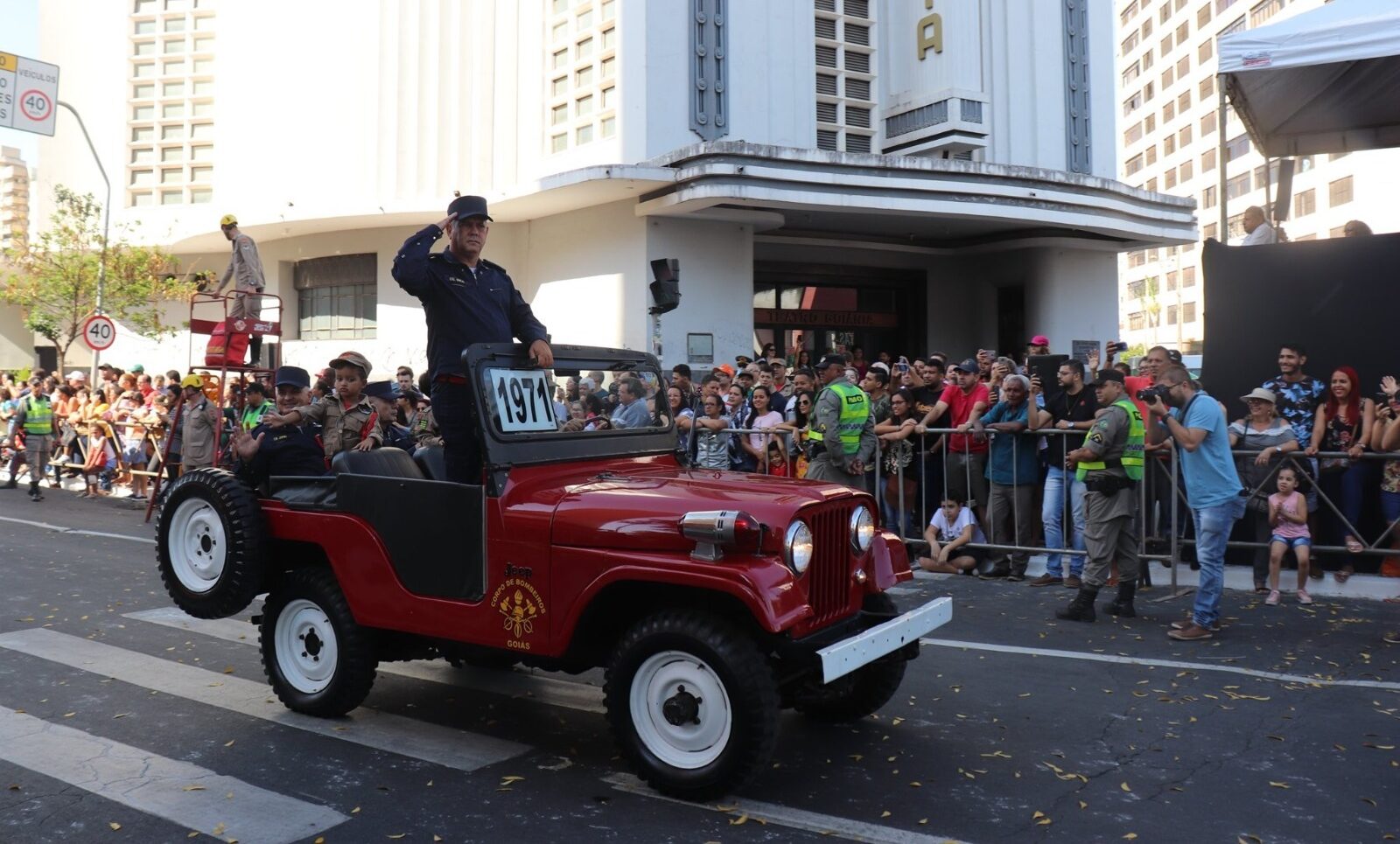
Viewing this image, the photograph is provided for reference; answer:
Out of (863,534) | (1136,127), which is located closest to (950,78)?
(863,534)

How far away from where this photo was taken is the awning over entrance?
1989cm

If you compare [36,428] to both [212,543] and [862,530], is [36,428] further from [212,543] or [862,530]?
[862,530]

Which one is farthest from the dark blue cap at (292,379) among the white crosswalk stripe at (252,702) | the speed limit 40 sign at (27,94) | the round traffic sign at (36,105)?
the round traffic sign at (36,105)

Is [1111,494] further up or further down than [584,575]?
further up

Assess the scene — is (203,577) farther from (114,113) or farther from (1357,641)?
(114,113)

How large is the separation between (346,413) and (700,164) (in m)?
12.5

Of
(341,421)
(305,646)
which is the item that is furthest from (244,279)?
(305,646)

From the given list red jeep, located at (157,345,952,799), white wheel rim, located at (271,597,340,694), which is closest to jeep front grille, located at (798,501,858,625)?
red jeep, located at (157,345,952,799)

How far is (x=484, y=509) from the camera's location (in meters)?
4.86

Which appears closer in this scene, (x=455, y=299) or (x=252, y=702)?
(x=455, y=299)

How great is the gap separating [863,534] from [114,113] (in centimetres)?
3848

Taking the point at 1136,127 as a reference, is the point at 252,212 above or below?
below

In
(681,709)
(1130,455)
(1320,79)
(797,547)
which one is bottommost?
(681,709)

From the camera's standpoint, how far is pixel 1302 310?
1057 centimetres
